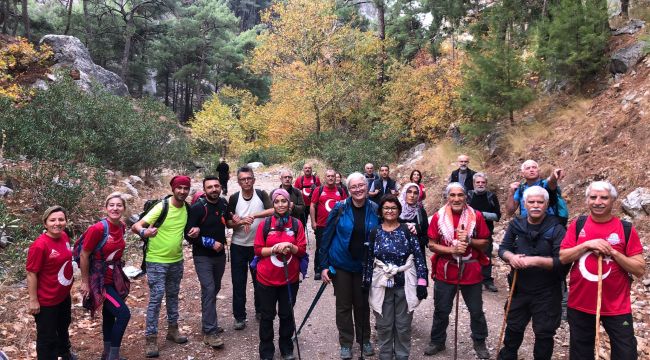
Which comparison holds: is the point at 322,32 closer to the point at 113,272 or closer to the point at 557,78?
the point at 557,78

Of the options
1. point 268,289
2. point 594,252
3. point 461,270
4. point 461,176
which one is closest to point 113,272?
point 268,289

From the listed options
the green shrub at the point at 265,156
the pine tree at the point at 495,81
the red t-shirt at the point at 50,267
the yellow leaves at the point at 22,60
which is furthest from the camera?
the green shrub at the point at 265,156

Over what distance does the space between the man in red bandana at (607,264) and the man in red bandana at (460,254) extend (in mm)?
962

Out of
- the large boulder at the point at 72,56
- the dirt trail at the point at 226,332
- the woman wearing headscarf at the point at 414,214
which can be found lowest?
the dirt trail at the point at 226,332

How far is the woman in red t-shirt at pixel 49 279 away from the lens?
3.89 meters

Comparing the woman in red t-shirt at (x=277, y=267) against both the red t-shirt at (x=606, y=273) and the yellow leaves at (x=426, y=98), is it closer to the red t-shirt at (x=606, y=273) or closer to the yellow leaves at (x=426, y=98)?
the red t-shirt at (x=606, y=273)

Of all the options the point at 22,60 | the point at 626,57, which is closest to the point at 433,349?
the point at 626,57

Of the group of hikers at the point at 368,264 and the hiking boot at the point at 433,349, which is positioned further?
the hiking boot at the point at 433,349

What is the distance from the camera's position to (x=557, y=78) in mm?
12820

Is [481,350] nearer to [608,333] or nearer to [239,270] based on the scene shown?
[608,333]

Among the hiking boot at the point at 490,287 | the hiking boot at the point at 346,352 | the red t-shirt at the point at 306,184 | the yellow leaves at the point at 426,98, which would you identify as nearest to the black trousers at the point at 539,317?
the hiking boot at the point at 346,352

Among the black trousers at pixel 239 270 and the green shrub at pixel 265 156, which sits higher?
the green shrub at pixel 265 156

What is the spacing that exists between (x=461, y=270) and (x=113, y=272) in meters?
3.65

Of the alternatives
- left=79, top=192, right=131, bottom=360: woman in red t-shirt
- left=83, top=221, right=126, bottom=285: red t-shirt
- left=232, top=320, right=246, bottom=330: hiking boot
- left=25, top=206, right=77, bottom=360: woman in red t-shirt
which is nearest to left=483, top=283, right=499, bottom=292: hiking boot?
left=232, top=320, right=246, bottom=330: hiking boot
